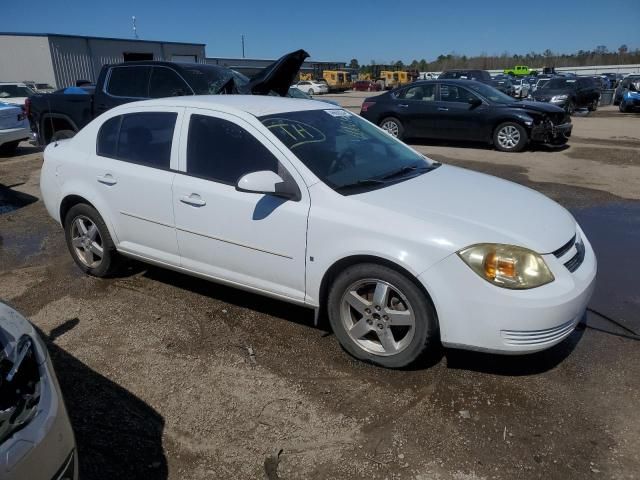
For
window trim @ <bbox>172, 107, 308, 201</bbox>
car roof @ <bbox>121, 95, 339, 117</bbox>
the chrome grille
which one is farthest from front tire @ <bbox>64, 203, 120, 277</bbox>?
the chrome grille

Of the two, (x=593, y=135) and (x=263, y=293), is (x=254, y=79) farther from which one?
(x=593, y=135)

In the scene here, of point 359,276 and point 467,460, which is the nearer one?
point 467,460

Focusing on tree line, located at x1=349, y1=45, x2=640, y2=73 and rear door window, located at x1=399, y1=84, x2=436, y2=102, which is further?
tree line, located at x1=349, y1=45, x2=640, y2=73

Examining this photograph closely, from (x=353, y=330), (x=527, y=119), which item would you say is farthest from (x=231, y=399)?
(x=527, y=119)

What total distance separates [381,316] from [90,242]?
2.87m

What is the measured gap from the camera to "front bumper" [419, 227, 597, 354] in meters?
2.76

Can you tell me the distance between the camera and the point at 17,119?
1137 centimetres

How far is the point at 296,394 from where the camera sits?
3.04 metres

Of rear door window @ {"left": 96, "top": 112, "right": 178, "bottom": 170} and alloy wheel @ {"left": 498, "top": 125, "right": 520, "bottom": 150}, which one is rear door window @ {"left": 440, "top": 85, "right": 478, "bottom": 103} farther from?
rear door window @ {"left": 96, "top": 112, "right": 178, "bottom": 170}

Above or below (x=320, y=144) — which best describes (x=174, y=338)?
below

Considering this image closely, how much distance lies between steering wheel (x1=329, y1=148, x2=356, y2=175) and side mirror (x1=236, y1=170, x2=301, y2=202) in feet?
1.08

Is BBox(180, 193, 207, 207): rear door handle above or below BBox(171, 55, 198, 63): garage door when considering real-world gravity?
below

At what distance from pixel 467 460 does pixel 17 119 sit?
39.9ft

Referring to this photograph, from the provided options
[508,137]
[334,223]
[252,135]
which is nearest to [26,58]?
[508,137]
